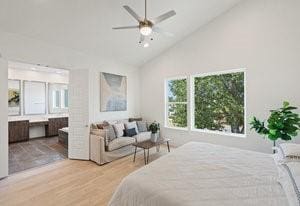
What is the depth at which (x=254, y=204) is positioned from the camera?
121cm

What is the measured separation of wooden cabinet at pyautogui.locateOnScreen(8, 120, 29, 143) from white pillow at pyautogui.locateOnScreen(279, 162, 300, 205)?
6.65m

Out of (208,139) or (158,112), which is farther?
(158,112)

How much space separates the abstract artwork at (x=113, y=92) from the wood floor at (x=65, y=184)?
5.44 ft

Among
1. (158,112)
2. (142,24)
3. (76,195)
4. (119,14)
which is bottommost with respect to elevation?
(76,195)

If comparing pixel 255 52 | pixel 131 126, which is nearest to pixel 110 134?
pixel 131 126

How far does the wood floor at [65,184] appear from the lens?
2410mm

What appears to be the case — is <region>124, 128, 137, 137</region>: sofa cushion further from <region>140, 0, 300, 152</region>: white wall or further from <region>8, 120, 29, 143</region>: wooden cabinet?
<region>8, 120, 29, 143</region>: wooden cabinet

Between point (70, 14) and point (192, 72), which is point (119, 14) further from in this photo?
point (192, 72)

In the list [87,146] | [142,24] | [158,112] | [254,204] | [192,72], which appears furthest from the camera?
[158,112]

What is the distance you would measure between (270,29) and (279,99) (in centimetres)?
144

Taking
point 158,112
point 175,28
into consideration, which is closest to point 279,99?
point 175,28

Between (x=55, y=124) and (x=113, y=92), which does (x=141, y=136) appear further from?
(x=55, y=124)

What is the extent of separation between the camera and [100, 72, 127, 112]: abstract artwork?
4734mm

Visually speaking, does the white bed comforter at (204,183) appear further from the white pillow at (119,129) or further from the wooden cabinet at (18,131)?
the wooden cabinet at (18,131)
